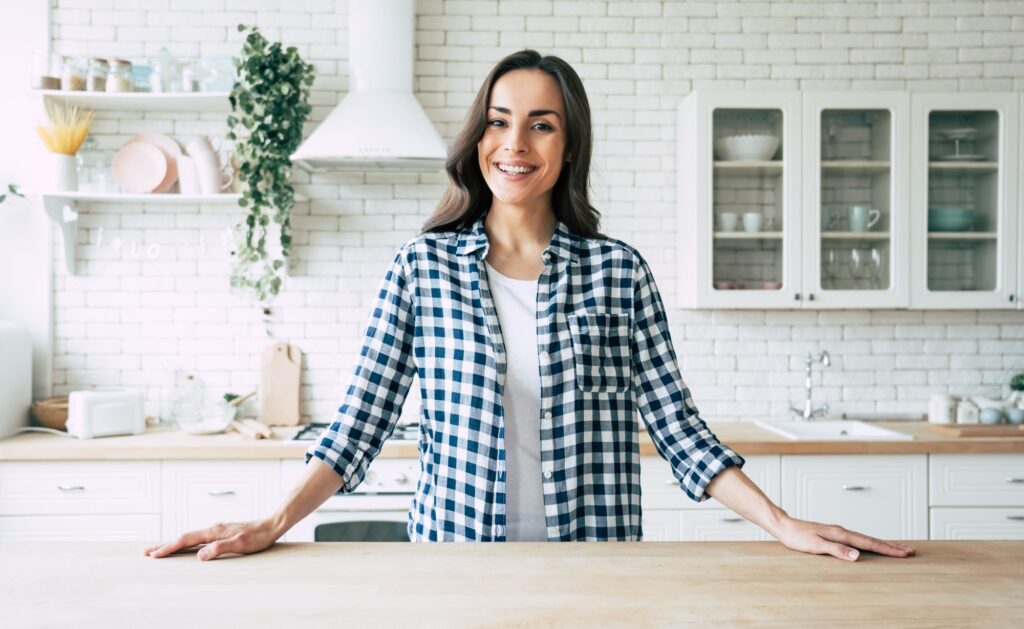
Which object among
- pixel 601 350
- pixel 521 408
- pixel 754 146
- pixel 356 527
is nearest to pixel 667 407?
pixel 601 350

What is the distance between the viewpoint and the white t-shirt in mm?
1644

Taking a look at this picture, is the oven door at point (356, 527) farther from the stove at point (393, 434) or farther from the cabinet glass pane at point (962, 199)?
the cabinet glass pane at point (962, 199)

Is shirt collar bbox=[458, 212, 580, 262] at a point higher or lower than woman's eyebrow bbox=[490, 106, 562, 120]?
lower

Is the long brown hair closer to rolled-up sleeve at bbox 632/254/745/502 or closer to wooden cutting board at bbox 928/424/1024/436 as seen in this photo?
rolled-up sleeve at bbox 632/254/745/502

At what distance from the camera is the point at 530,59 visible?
5.65 ft

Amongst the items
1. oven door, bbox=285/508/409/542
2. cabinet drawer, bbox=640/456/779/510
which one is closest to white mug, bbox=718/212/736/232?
cabinet drawer, bbox=640/456/779/510

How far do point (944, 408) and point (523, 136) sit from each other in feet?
9.22

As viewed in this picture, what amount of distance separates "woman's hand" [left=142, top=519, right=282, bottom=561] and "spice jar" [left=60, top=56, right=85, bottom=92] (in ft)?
9.29

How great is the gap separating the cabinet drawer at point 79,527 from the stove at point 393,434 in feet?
2.01

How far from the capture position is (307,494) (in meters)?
1.47

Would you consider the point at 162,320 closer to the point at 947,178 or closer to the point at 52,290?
the point at 52,290

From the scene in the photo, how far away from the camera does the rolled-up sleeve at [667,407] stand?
1.60 m

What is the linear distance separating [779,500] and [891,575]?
81.5 inches

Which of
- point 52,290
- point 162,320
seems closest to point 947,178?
point 162,320
